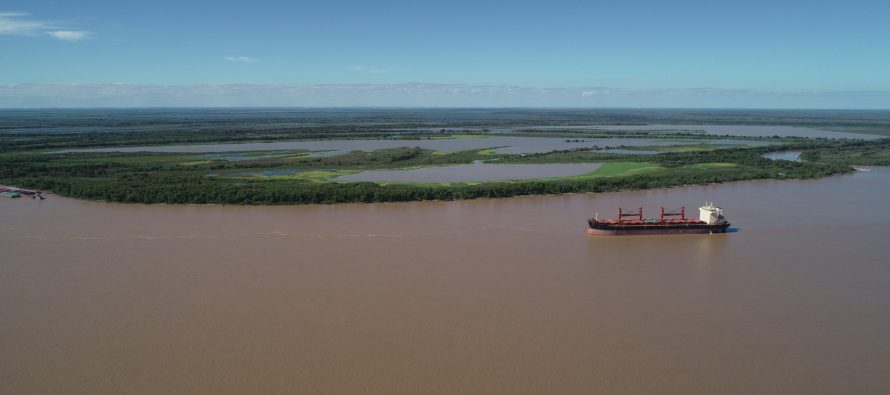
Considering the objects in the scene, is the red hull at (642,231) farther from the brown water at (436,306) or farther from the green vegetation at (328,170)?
the green vegetation at (328,170)

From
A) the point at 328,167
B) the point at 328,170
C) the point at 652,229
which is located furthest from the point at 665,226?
the point at 328,167

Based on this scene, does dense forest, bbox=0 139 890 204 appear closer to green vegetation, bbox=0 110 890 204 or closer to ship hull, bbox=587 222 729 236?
green vegetation, bbox=0 110 890 204

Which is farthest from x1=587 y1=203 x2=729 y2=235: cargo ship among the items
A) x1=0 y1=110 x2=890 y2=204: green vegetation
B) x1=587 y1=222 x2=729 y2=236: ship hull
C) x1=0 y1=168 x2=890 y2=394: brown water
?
x1=0 y1=110 x2=890 y2=204: green vegetation

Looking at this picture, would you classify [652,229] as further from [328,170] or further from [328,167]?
[328,167]

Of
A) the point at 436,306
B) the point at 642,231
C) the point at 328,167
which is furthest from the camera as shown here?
the point at 328,167

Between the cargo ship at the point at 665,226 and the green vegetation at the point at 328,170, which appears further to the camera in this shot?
the green vegetation at the point at 328,170

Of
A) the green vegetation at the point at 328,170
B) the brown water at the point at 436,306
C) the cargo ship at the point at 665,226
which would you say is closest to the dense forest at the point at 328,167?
the green vegetation at the point at 328,170
